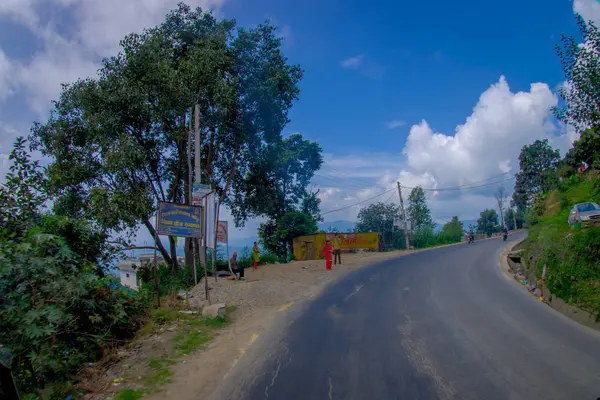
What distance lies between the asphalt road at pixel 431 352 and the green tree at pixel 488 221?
78.6 m

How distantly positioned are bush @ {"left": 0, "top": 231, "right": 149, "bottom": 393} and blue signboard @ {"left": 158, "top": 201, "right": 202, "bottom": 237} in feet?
8.72

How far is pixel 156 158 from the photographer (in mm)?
23422

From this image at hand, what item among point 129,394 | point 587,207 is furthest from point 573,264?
point 587,207

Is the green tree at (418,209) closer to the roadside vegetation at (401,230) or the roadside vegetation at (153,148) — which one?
the roadside vegetation at (401,230)

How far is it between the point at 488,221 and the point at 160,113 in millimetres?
79330

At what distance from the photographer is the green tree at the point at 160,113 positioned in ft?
65.8

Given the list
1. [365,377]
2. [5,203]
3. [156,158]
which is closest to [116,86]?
[156,158]

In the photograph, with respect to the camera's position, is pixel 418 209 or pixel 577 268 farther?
pixel 418 209

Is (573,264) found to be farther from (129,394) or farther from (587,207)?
(587,207)

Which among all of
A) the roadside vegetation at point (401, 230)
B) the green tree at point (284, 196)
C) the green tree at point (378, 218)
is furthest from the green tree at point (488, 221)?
the green tree at point (284, 196)

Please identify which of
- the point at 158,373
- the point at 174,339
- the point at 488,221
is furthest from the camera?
the point at 488,221

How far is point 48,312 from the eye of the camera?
264 inches

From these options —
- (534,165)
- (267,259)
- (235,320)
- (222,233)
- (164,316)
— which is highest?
(534,165)

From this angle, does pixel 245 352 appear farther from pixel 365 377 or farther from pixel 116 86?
pixel 116 86
